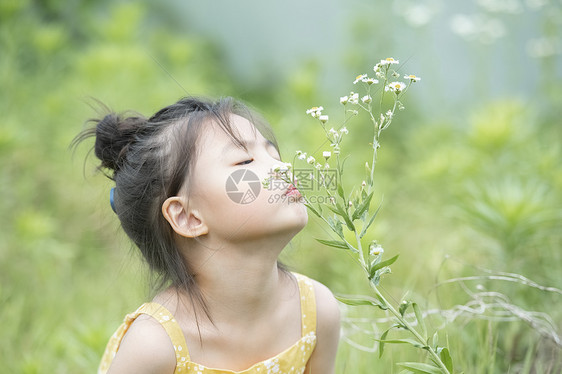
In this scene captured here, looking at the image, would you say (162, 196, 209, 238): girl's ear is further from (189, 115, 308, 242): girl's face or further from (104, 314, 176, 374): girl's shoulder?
(104, 314, 176, 374): girl's shoulder

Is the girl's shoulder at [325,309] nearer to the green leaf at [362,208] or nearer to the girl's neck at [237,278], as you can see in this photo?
the girl's neck at [237,278]

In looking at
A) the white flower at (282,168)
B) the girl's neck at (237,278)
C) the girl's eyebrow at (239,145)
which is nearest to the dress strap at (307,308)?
the girl's neck at (237,278)

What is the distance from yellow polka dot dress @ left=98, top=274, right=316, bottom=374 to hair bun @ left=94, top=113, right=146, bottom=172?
1.17ft

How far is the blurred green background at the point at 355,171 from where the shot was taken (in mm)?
2068

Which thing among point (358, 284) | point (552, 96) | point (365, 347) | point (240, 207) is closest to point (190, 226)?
point (240, 207)

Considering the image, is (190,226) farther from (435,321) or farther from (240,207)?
(435,321)

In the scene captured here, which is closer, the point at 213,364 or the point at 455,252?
the point at 213,364

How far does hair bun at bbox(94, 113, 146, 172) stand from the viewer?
4.94ft

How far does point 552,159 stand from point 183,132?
5.89 feet

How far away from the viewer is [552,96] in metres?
3.62

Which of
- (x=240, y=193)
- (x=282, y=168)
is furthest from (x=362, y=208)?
(x=240, y=193)

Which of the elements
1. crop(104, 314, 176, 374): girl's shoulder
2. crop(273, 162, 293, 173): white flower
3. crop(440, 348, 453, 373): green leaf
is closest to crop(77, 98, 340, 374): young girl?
crop(104, 314, 176, 374): girl's shoulder

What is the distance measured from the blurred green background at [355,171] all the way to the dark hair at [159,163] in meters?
0.16

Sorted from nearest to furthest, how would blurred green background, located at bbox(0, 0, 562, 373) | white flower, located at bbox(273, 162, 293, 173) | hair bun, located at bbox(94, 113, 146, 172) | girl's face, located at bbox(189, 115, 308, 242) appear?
1. white flower, located at bbox(273, 162, 293, 173)
2. girl's face, located at bbox(189, 115, 308, 242)
3. hair bun, located at bbox(94, 113, 146, 172)
4. blurred green background, located at bbox(0, 0, 562, 373)
